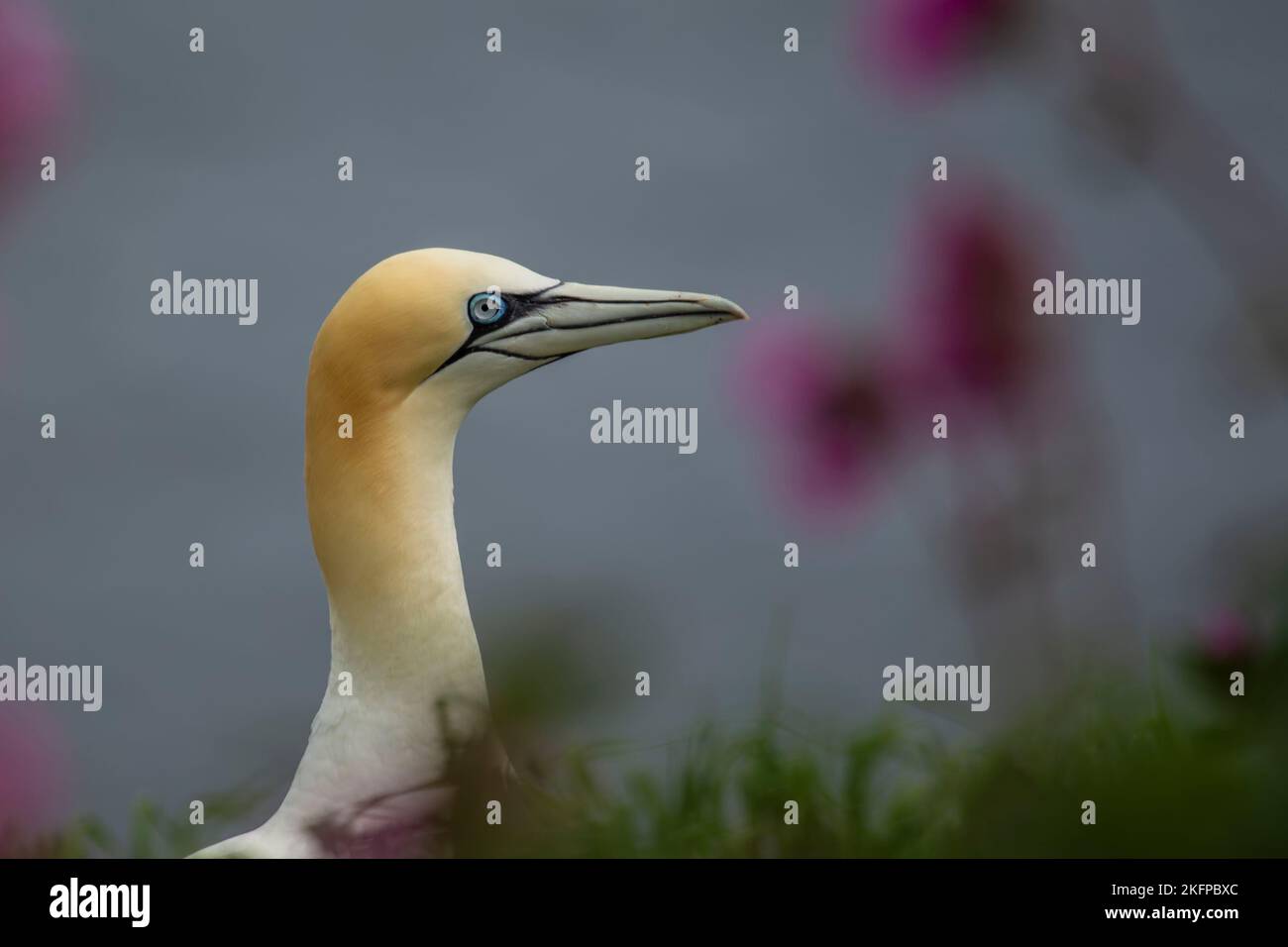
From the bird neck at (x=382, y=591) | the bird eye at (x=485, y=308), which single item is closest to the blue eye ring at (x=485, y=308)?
A: the bird eye at (x=485, y=308)

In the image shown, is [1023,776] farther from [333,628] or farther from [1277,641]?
[333,628]

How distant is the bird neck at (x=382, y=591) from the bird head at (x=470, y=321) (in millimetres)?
63

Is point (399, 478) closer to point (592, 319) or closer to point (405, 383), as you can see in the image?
point (405, 383)

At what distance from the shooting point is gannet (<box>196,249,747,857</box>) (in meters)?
3.20

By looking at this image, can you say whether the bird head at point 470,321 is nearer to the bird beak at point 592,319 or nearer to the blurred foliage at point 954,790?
the bird beak at point 592,319

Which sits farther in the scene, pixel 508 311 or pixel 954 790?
pixel 508 311

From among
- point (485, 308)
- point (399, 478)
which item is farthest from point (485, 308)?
point (399, 478)

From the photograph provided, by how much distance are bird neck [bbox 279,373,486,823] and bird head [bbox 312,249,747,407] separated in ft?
0.21

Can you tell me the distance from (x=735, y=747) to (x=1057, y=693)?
1.73 feet

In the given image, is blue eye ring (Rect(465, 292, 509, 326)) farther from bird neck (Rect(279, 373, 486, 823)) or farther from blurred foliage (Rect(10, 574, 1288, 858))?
blurred foliage (Rect(10, 574, 1288, 858))

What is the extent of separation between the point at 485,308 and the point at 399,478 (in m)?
0.38

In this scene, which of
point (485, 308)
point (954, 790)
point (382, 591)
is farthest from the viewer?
point (485, 308)

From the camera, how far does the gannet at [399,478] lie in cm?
320

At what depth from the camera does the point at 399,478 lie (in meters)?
3.32
